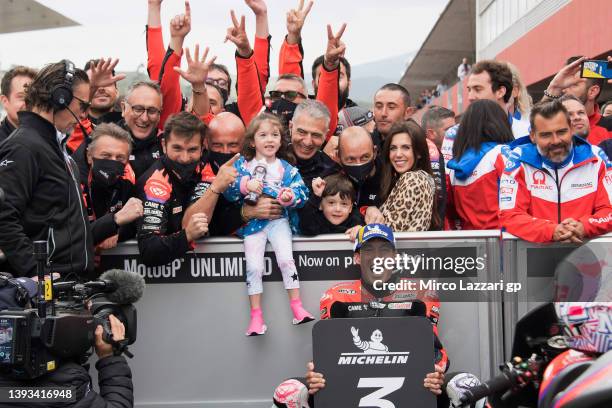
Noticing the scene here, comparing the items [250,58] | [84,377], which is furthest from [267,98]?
[84,377]

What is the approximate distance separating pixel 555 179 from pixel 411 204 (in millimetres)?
845

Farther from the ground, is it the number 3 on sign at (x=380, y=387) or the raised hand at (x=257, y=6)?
the raised hand at (x=257, y=6)

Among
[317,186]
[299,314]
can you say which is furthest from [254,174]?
[299,314]

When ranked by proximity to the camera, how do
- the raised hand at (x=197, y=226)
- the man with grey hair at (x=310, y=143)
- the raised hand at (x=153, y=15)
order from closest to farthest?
the raised hand at (x=197, y=226) < the man with grey hair at (x=310, y=143) < the raised hand at (x=153, y=15)

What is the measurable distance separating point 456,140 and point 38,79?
275 centimetres

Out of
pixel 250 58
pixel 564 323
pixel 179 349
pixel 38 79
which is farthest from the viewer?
pixel 250 58

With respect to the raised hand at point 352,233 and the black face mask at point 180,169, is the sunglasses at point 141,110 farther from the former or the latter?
the raised hand at point 352,233

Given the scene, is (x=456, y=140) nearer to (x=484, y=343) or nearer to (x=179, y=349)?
(x=484, y=343)

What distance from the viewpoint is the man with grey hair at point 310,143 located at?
17.1ft

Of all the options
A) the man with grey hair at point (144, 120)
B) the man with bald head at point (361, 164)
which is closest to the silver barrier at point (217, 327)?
the man with bald head at point (361, 164)

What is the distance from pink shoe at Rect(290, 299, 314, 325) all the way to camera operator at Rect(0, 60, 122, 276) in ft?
3.99

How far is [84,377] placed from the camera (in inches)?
139

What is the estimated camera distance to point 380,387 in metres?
3.97

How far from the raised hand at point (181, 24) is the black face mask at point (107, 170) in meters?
1.75
